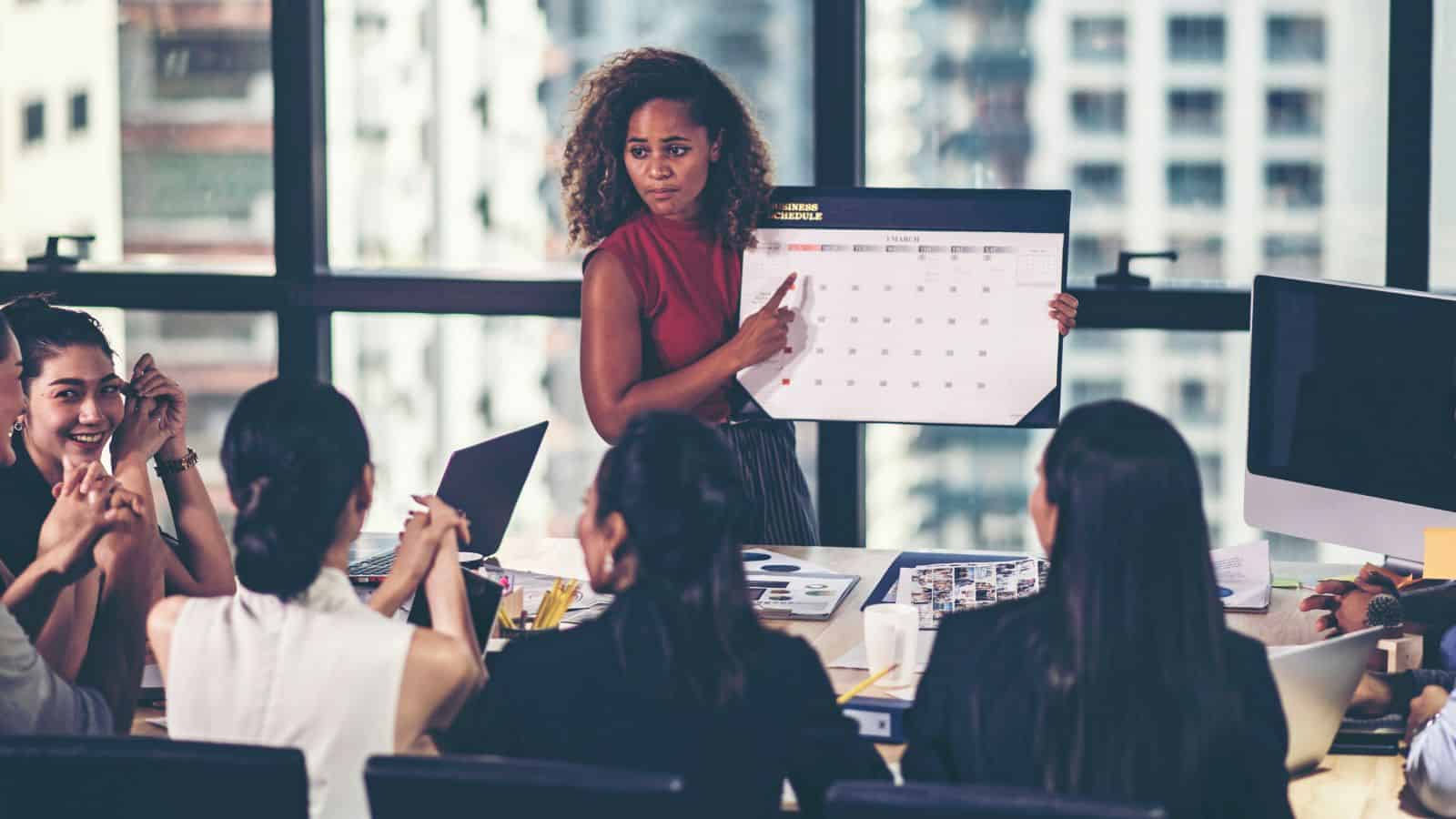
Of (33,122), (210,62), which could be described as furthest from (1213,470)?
(33,122)

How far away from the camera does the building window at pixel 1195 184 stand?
3826 mm

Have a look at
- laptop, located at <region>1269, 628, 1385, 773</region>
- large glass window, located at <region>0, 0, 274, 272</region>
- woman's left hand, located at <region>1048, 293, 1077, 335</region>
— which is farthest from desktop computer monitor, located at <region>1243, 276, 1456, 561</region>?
large glass window, located at <region>0, 0, 274, 272</region>

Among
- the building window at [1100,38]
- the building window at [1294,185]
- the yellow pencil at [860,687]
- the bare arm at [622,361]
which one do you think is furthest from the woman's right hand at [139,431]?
the building window at [1294,185]

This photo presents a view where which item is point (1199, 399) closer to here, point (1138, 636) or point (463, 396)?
point (463, 396)

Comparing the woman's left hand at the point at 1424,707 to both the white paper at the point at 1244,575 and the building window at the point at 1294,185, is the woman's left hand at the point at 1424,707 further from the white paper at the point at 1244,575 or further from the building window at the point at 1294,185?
the building window at the point at 1294,185

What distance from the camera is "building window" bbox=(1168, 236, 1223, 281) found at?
383cm

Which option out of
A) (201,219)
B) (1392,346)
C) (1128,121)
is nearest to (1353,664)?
(1392,346)

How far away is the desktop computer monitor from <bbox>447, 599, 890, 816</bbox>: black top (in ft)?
3.71

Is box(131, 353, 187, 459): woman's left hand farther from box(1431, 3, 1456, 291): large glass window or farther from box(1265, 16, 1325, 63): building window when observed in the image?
box(1431, 3, 1456, 291): large glass window

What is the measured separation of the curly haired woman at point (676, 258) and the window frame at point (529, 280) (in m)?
0.65

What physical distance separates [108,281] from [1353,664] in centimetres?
316

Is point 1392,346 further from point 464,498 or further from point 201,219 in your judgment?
point 201,219

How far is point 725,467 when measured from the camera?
1.78m

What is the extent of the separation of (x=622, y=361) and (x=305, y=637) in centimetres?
134
